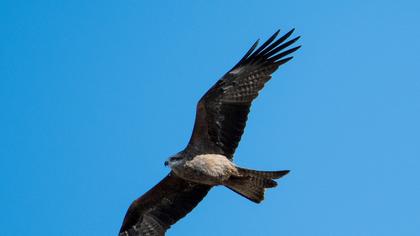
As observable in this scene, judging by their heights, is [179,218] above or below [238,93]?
below

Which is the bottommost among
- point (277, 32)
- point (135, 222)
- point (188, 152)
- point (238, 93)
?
point (135, 222)

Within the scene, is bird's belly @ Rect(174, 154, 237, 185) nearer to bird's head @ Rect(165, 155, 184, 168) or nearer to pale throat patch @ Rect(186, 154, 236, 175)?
pale throat patch @ Rect(186, 154, 236, 175)

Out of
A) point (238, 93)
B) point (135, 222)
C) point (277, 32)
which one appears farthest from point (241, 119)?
point (135, 222)

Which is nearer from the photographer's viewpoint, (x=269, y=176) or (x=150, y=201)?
(x=269, y=176)

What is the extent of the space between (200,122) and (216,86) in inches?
26.1

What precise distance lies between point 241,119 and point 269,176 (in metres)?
1.07

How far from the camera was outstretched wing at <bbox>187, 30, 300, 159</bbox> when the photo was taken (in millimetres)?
11891

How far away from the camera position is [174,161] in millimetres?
11727

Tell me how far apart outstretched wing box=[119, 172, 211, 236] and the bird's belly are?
2.72ft

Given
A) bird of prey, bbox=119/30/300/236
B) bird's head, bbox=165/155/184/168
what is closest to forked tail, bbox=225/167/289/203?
bird of prey, bbox=119/30/300/236

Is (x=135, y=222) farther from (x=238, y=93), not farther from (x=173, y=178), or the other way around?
(x=238, y=93)

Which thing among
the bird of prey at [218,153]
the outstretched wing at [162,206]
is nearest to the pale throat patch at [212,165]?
the bird of prey at [218,153]

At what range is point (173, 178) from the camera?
1240 centimetres

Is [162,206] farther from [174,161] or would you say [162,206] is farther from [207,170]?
[207,170]
